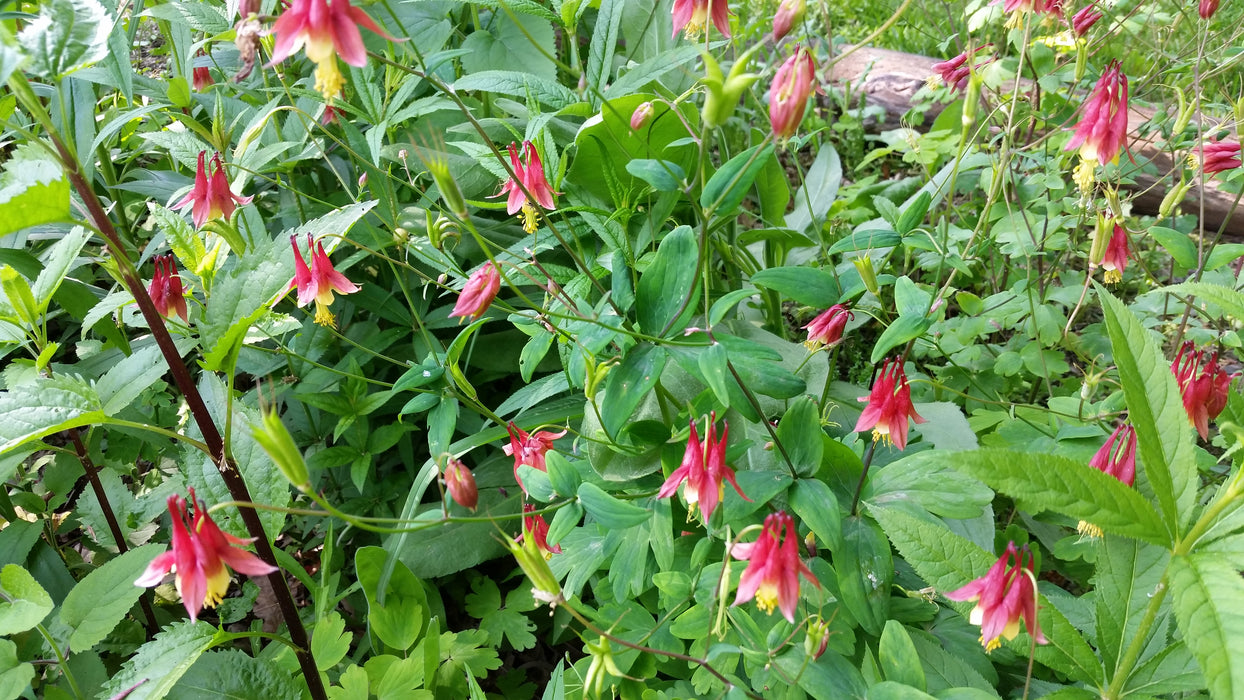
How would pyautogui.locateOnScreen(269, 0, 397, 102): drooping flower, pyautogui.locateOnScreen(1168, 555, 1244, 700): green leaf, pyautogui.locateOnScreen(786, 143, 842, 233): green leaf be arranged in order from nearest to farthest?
1. pyautogui.locateOnScreen(1168, 555, 1244, 700): green leaf
2. pyautogui.locateOnScreen(269, 0, 397, 102): drooping flower
3. pyautogui.locateOnScreen(786, 143, 842, 233): green leaf

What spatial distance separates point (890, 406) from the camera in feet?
3.53

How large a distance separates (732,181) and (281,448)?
0.57 m

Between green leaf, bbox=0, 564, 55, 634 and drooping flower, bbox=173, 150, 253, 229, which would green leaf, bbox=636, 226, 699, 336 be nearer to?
drooping flower, bbox=173, 150, 253, 229

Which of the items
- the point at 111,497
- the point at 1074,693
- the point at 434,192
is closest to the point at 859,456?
the point at 1074,693

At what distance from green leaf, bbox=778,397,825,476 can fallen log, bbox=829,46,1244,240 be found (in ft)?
6.24

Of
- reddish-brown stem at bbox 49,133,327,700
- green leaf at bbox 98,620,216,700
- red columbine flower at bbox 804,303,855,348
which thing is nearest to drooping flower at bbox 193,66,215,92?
reddish-brown stem at bbox 49,133,327,700

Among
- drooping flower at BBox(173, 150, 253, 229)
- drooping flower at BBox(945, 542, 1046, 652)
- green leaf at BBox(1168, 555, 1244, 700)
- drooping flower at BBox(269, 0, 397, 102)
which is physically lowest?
drooping flower at BBox(945, 542, 1046, 652)

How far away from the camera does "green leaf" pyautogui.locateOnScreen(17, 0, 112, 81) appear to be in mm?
732

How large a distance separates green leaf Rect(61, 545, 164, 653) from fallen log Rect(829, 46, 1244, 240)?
242cm

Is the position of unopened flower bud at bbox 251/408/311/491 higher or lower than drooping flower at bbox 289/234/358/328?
higher

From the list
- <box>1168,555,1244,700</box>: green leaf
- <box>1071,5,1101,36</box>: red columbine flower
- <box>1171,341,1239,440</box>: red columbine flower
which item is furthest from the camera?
<box>1071,5,1101,36</box>: red columbine flower

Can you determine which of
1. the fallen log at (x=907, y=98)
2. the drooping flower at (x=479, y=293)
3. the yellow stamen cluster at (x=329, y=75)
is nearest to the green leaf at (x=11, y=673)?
the drooping flower at (x=479, y=293)

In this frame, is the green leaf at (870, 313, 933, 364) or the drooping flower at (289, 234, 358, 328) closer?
the green leaf at (870, 313, 933, 364)

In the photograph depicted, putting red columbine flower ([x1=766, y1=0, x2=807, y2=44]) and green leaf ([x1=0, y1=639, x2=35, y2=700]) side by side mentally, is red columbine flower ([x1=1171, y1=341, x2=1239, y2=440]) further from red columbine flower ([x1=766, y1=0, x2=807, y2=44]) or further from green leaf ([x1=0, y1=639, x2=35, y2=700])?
green leaf ([x1=0, y1=639, x2=35, y2=700])
